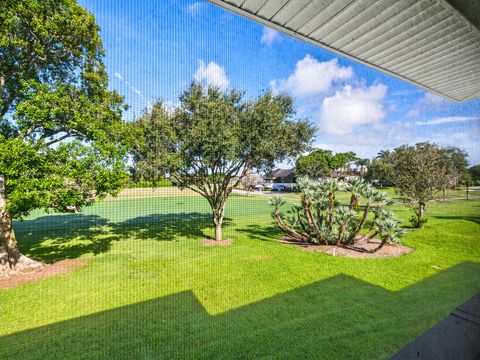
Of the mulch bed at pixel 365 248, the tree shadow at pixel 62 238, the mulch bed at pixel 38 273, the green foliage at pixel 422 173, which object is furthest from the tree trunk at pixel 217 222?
the green foliage at pixel 422 173

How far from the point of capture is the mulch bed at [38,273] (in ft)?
9.23

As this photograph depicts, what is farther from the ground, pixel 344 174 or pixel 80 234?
pixel 344 174

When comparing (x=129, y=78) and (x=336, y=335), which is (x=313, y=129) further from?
(x=336, y=335)

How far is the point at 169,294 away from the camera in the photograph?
7.97 ft

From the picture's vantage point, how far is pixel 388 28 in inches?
56.1

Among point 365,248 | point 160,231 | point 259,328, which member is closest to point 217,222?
point 160,231

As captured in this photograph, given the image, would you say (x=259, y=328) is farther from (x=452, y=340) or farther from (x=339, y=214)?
(x=339, y=214)

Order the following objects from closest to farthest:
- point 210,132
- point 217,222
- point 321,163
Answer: point 210,132
point 217,222
point 321,163

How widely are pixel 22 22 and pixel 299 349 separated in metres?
4.11

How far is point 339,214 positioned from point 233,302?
263 cm

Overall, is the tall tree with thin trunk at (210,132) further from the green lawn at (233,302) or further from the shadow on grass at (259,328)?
the shadow on grass at (259,328)

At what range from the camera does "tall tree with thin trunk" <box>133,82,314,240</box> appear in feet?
12.0

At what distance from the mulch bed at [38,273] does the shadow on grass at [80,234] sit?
34cm

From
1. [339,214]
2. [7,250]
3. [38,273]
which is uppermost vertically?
[339,214]
